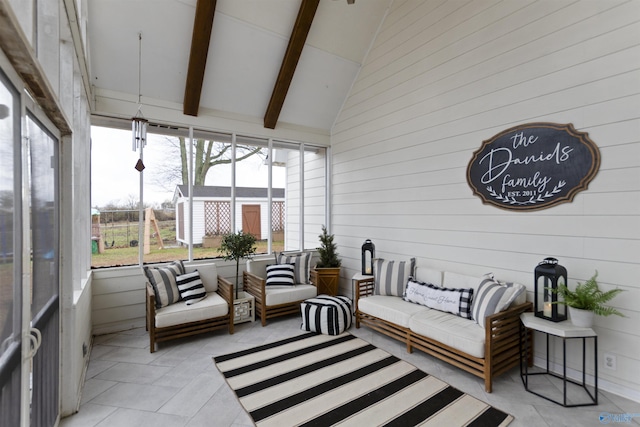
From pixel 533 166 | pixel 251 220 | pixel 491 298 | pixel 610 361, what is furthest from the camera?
pixel 251 220

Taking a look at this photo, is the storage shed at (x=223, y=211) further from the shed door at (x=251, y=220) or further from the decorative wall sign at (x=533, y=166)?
the decorative wall sign at (x=533, y=166)

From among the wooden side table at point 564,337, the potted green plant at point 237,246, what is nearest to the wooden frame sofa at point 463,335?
the wooden side table at point 564,337

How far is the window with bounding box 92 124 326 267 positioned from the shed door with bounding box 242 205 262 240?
17 millimetres

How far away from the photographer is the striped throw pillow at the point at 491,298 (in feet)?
9.35

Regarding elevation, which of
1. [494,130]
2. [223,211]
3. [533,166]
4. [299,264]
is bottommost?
[299,264]

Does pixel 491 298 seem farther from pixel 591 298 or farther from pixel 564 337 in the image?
pixel 591 298

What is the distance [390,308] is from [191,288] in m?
2.48

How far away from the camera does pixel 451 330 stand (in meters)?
2.91

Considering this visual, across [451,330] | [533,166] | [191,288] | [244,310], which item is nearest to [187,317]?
[191,288]

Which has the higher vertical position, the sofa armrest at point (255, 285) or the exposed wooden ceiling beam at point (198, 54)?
the exposed wooden ceiling beam at point (198, 54)

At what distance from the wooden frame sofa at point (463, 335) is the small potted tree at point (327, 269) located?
1.53 m

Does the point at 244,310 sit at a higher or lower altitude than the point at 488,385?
higher

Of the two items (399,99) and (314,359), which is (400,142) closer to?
(399,99)

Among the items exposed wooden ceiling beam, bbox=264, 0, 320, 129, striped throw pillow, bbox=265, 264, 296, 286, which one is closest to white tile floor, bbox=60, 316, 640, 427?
striped throw pillow, bbox=265, 264, 296, 286
